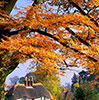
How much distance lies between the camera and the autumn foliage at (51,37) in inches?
277

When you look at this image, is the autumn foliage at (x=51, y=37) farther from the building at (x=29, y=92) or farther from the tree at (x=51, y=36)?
the building at (x=29, y=92)

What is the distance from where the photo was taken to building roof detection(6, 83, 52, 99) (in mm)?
30819

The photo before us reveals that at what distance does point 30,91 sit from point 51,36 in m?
25.9

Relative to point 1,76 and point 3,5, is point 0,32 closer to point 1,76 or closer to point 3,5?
point 3,5

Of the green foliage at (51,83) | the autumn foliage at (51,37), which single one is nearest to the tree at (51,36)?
the autumn foliage at (51,37)

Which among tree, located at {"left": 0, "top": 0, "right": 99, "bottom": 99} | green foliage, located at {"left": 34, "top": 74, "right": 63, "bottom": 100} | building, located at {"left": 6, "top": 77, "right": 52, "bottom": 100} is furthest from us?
green foliage, located at {"left": 34, "top": 74, "right": 63, "bottom": 100}

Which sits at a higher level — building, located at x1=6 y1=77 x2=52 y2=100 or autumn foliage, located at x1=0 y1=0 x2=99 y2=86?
autumn foliage, located at x1=0 y1=0 x2=99 y2=86

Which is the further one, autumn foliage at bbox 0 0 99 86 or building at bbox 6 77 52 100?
building at bbox 6 77 52 100

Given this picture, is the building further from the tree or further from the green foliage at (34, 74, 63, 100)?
the tree

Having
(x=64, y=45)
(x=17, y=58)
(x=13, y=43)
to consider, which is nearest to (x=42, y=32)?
(x=64, y=45)

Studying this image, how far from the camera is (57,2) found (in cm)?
1067

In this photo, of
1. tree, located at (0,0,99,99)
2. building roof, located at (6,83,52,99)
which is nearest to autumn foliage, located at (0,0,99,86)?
tree, located at (0,0,99,99)

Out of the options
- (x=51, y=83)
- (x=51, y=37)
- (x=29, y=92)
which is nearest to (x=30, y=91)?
(x=29, y=92)

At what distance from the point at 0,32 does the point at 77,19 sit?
419 centimetres
